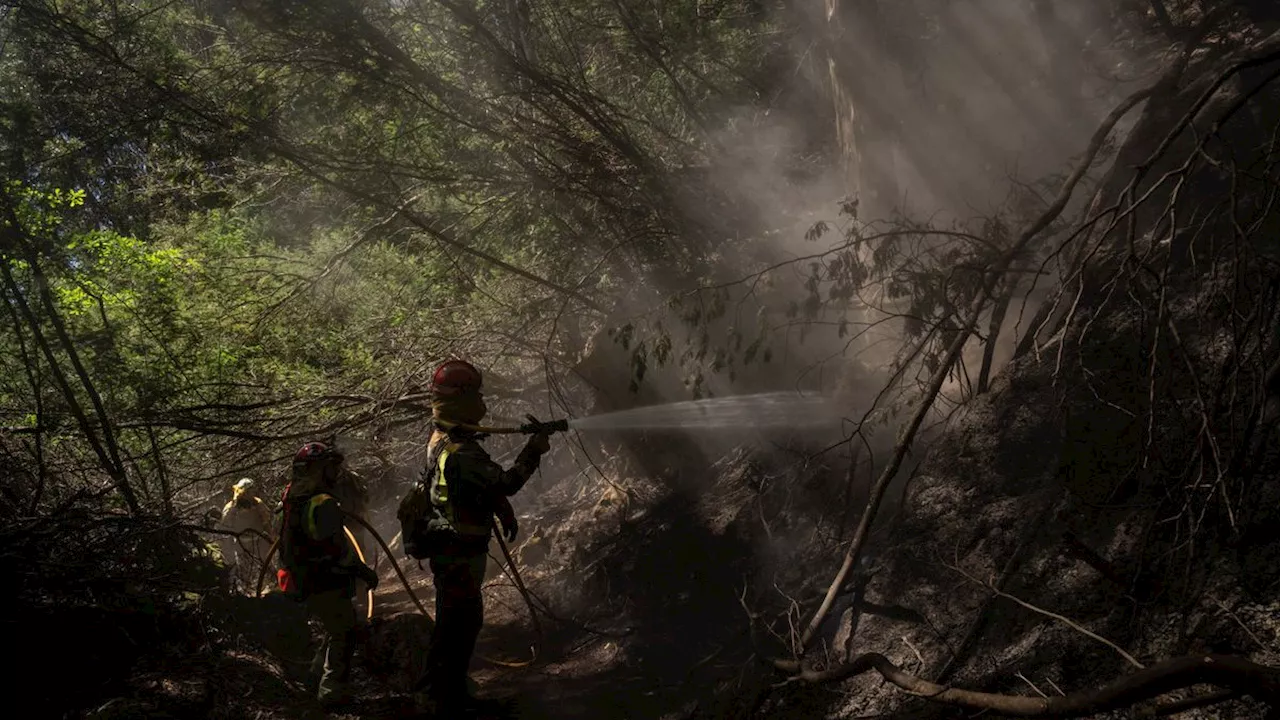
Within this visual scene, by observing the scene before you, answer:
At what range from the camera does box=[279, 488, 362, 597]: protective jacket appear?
5359 millimetres

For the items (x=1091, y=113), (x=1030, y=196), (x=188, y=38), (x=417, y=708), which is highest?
(x=188, y=38)

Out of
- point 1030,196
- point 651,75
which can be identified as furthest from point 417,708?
point 651,75

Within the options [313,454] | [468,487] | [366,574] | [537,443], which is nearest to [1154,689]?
[537,443]

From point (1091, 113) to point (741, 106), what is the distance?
20.0ft

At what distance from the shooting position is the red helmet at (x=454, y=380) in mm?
5171

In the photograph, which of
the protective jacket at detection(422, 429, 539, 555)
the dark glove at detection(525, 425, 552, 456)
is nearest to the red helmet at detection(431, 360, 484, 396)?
the protective jacket at detection(422, 429, 539, 555)

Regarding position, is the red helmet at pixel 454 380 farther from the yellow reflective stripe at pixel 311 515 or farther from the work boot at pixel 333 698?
the work boot at pixel 333 698

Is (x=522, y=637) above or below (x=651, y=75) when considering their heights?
below

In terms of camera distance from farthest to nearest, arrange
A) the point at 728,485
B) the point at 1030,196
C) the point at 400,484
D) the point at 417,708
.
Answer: the point at 400,484 < the point at 728,485 < the point at 1030,196 < the point at 417,708

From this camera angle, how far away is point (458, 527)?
16.4ft

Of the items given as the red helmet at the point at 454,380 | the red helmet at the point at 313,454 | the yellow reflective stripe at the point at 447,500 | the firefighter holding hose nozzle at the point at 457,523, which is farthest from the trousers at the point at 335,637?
the red helmet at the point at 454,380

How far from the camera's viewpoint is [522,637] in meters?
7.47

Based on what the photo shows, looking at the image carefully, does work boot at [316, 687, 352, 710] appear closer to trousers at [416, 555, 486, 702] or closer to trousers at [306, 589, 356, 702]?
trousers at [306, 589, 356, 702]

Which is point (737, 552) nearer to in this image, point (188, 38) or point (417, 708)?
point (417, 708)
